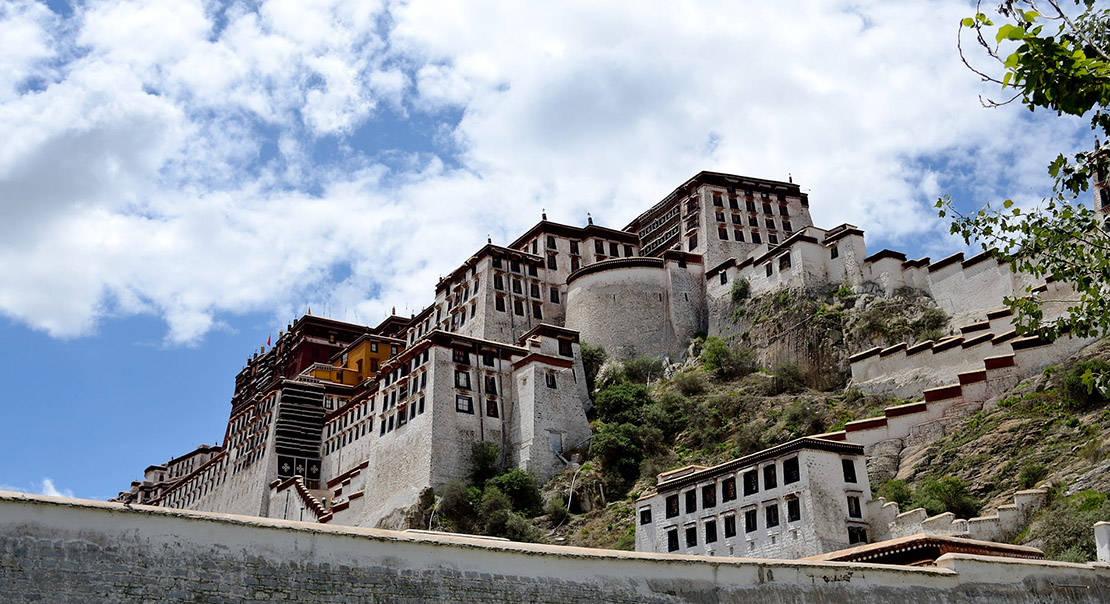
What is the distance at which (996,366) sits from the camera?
124ft

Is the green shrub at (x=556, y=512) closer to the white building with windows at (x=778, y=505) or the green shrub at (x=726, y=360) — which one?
the white building with windows at (x=778, y=505)

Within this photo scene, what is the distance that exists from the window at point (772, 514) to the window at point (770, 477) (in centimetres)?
68

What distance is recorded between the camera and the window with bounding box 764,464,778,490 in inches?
1332

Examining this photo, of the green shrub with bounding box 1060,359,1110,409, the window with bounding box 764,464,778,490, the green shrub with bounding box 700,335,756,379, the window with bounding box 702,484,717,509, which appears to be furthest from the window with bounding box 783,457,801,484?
the green shrub with bounding box 700,335,756,379

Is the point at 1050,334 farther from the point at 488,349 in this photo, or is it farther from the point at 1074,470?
the point at 488,349

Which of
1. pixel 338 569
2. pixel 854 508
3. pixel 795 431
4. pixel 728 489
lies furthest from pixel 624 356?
pixel 338 569

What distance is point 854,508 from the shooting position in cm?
3341

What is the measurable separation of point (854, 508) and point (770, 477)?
9.20 feet

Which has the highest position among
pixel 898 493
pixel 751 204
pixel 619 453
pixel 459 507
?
pixel 751 204

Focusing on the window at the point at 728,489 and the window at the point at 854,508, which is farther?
the window at the point at 728,489

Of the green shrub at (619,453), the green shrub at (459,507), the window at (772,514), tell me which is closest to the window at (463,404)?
the green shrub at (459,507)

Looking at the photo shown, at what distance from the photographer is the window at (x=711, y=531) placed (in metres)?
34.5

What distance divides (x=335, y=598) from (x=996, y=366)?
30562mm

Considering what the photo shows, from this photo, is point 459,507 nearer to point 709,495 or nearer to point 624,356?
point 709,495
